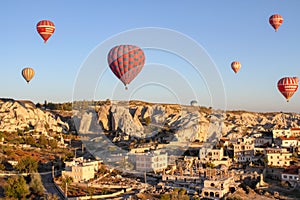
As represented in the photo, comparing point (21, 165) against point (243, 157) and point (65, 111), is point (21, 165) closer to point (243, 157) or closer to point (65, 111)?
point (243, 157)

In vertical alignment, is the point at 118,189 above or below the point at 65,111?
below

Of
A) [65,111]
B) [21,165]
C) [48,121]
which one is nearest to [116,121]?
[48,121]

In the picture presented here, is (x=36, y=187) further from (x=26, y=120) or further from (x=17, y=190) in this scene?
(x=26, y=120)

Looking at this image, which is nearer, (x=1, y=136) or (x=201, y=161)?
(x=201, y=161)

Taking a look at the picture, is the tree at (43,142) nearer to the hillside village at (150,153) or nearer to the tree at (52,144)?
the hillside village at (150,153)

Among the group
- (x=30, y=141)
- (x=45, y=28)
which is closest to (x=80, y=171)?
(x=45, y=28)

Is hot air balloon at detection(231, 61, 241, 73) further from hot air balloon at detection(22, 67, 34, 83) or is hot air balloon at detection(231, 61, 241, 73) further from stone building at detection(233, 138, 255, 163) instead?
hot air balloon at detection(22, 67, 34, 83)

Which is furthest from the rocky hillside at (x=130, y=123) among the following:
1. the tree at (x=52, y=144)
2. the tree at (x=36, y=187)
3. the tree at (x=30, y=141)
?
the tree at (x=36, y=187)
